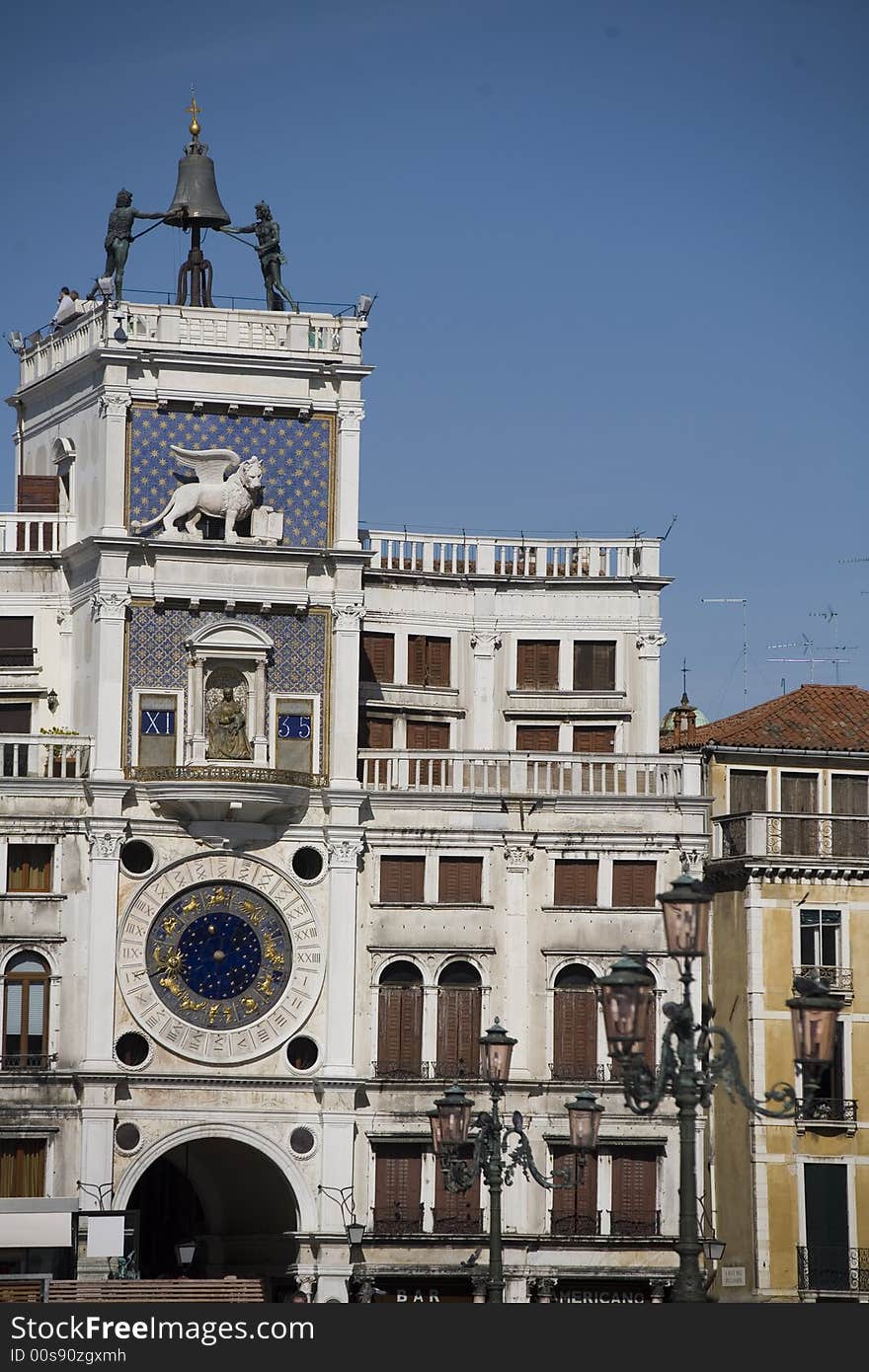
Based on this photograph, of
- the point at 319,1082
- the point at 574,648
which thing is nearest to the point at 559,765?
the point at 574,648

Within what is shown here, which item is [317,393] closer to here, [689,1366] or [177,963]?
[177,963]

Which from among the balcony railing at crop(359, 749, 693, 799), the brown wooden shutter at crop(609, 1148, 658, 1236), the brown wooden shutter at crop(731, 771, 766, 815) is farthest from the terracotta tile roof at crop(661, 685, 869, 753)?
the brown wooden shutter at crop(609, 1148, 658, 1236)

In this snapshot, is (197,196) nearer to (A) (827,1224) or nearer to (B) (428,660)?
(B) (428,660)

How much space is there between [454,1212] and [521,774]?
9381mm

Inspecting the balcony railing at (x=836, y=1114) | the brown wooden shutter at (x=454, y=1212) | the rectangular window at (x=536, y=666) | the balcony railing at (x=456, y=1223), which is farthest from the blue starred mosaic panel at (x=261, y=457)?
the balcony railing at (x=836, y=1114)

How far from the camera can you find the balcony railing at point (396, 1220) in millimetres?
72812

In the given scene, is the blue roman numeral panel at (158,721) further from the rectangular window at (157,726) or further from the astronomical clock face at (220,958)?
the astronomical clock face at (220,958)

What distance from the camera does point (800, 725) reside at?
80688 mm

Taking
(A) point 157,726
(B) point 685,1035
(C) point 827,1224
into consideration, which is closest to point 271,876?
(A) point 157,726

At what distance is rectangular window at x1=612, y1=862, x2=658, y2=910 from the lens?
74500 mm

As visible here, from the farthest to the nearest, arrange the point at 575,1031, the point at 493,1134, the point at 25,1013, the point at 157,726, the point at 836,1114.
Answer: the point at 836,1114
the point at 575,1031
the point at 157,726
the point at 25,1013
the point at 493,1134

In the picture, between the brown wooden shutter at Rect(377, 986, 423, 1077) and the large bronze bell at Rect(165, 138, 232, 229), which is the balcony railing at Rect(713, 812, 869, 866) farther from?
the large bronze bell at Rect(165, 138, 232, 229)

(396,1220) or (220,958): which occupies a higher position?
(220,958)

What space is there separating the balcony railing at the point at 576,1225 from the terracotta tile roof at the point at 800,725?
11557 mm
